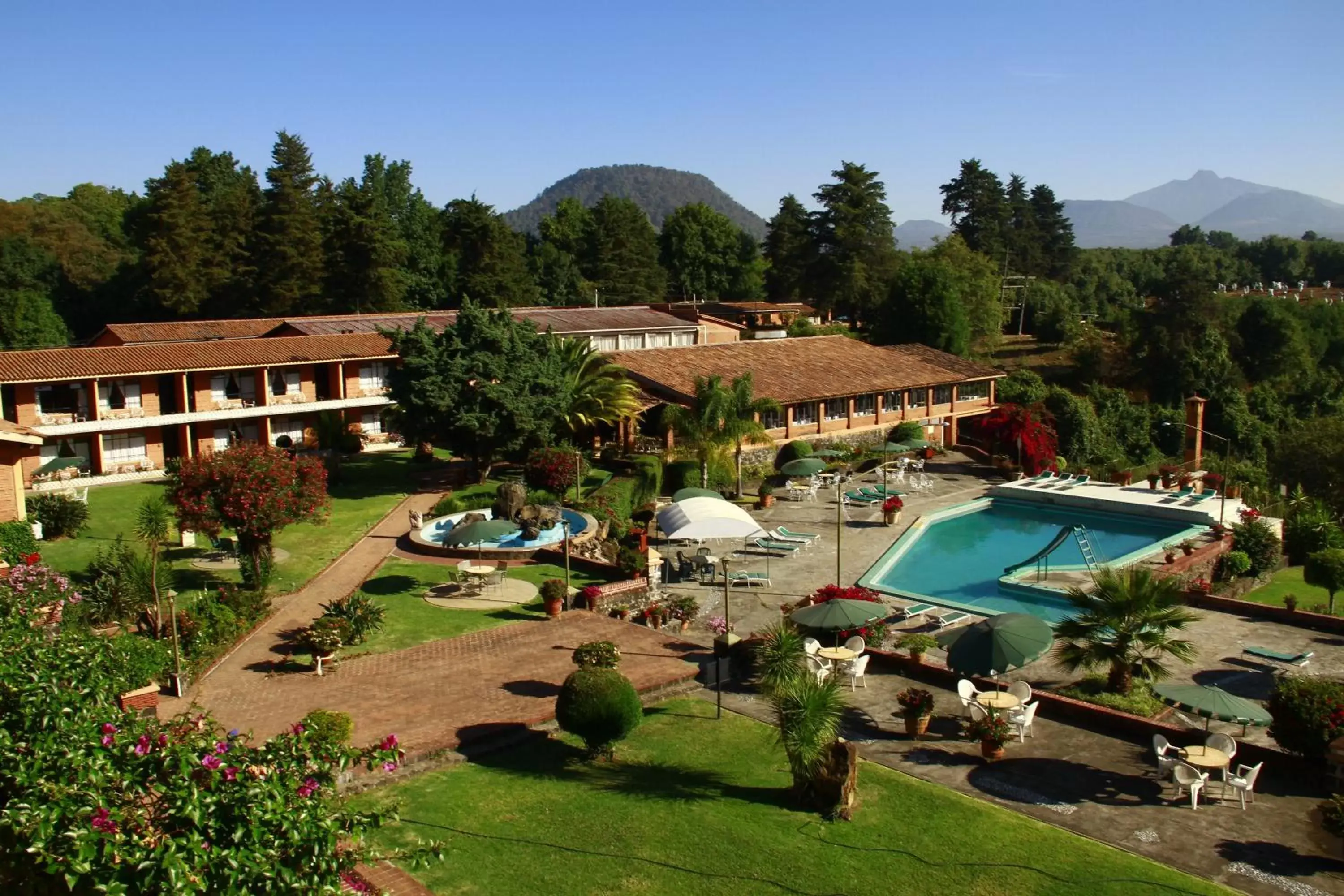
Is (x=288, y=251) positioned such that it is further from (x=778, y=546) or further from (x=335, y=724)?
(x=335, y=724)

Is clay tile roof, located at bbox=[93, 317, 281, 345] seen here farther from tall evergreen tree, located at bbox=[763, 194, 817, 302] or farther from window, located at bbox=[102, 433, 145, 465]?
tall evergreen tree, located at bbox=[763, 194, 817, 302]

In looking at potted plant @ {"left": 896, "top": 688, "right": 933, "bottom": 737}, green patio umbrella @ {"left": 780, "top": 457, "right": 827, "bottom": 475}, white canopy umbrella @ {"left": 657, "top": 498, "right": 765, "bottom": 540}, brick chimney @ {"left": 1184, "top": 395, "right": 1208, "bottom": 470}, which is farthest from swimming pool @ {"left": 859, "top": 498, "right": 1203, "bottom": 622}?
brick chimney @ {"left": 1184, "top": 395, "right": 1208, "bottom": 470}

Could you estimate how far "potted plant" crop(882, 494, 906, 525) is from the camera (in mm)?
35812

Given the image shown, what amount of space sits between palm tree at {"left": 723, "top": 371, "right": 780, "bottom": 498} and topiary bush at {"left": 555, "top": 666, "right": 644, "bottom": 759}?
21429 mm

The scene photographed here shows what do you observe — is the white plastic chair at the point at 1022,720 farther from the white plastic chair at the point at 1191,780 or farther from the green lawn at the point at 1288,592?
the green lawn at the point at 1288,592

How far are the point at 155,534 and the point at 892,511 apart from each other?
22168 mm

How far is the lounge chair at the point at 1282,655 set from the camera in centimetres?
2253

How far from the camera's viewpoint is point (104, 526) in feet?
102

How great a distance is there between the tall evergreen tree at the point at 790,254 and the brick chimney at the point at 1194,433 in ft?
108

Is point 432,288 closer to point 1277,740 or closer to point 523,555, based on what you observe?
point 523,555

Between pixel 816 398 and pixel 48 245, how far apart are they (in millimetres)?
57242

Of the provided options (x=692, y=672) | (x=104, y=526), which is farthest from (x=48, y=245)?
(x=692, y=672)

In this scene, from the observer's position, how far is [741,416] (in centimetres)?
3859

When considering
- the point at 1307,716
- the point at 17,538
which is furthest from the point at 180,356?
the point at 1307,716
